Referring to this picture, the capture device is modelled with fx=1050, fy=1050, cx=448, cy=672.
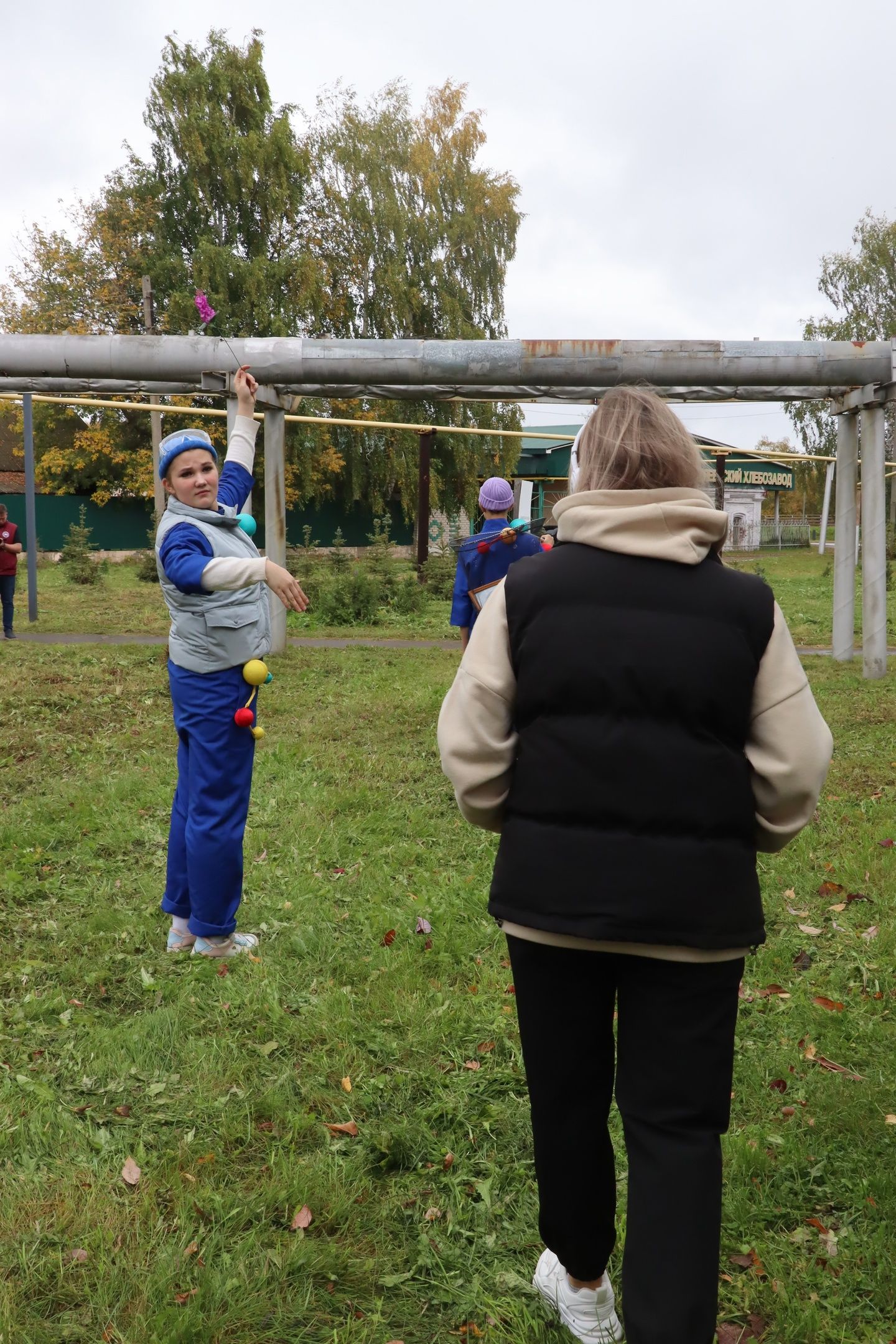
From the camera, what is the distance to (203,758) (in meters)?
4.06

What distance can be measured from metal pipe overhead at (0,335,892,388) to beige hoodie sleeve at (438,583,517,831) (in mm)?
8557

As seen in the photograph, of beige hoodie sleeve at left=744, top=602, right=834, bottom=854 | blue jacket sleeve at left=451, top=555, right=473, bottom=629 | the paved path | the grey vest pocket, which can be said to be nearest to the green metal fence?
the paved path

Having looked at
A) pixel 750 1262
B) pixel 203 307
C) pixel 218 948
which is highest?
pixel 203 307

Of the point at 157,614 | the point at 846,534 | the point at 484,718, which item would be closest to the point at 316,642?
the point at 157,614

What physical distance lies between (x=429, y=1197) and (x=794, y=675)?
188 centimetres

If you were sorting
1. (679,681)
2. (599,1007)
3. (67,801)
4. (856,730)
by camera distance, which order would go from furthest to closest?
(856,730) → (67,801) → (599,1007) → (679,681)

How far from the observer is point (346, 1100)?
3.36 m

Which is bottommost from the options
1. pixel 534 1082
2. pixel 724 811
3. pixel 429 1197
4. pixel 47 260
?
pixel 429 1197

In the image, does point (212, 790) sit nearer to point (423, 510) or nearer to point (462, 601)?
point (462, 601)

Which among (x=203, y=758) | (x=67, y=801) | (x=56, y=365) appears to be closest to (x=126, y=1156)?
Answer: (x=203, y=758)

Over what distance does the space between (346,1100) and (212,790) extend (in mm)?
1310

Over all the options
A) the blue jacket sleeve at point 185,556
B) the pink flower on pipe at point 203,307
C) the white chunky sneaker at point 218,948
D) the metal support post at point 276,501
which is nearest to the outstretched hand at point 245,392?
the blue jacket sleeve at point 185,556

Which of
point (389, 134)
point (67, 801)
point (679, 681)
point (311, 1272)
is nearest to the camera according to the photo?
point (679, 681)

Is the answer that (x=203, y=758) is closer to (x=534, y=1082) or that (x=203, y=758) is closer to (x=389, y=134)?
(x=534, y=1082)
